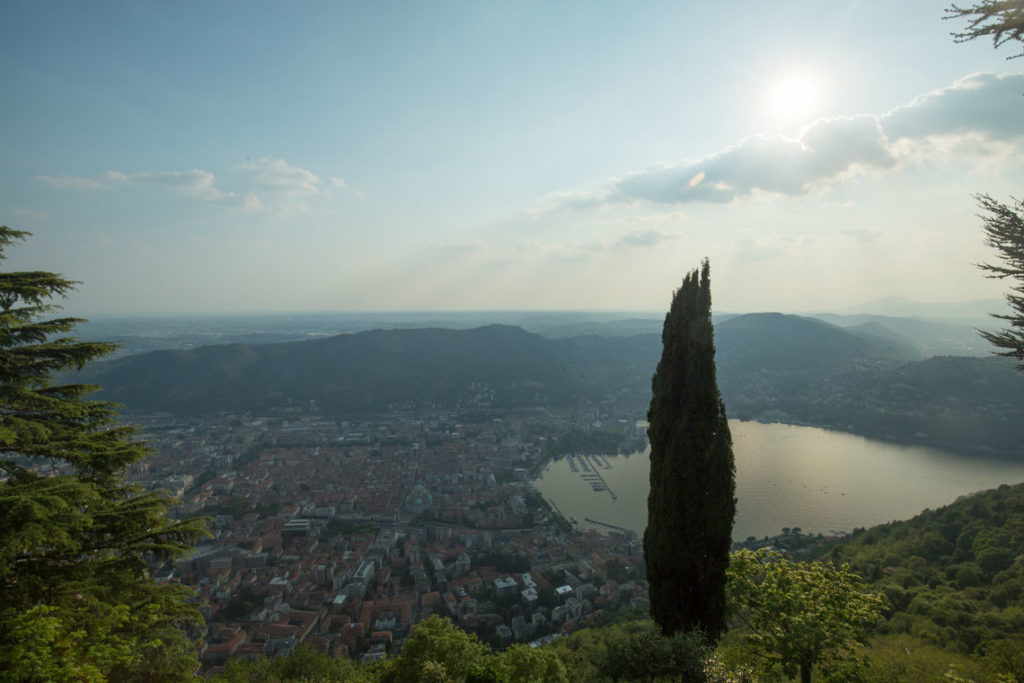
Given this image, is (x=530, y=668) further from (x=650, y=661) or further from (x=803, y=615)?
(x=803, y=615)

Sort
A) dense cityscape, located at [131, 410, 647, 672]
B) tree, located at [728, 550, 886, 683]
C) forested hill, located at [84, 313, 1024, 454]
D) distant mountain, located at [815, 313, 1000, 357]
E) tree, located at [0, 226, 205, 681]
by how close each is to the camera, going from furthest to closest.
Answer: distant mountain, located at [815, 313, 1000, 357] → forested hill, located at [84, 313, 1024, 454] → dense cityscape, located at [131, 410, 647, 672] → tree, located at [728, 550, 886, 683] → tree, located at [0, 226, 205, 681]

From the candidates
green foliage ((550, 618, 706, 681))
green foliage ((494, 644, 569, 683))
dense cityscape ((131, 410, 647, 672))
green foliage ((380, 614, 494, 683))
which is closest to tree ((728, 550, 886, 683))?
green foliage ((550, 618, 706, 681))

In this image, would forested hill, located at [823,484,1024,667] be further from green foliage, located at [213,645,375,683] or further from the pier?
the pier

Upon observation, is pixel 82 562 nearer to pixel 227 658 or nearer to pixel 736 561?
pixel 736 561

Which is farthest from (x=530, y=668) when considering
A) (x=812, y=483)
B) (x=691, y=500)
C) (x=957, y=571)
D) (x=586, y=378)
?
(x=586, y=378)

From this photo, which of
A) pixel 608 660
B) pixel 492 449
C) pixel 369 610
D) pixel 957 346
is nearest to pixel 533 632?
pixel 369 610
